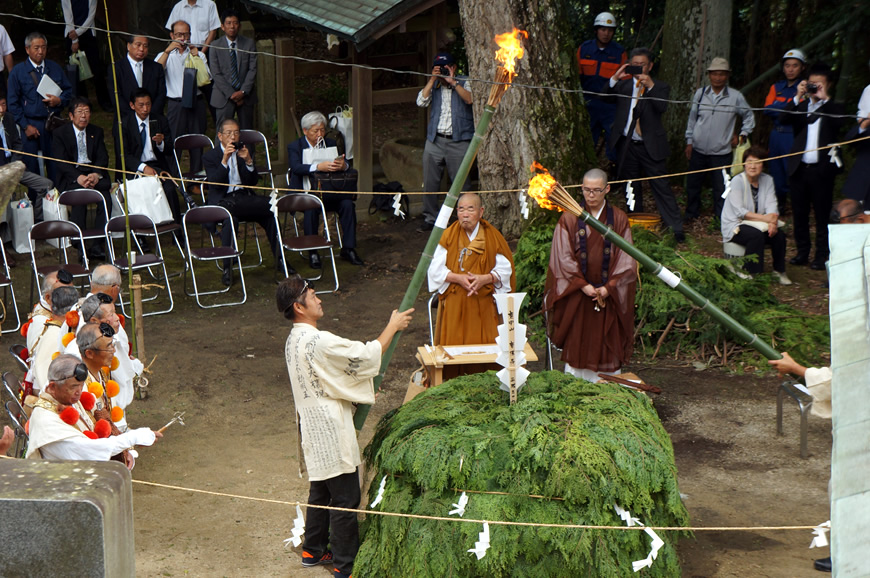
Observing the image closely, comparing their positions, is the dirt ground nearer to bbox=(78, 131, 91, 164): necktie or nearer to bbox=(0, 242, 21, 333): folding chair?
bbox=(0, 242, 21, 333): folding chair

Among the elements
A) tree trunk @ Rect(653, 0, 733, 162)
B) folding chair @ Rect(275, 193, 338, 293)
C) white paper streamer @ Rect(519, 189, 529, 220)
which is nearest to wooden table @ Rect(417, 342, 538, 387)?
white paper streamer @ Rect(519, 189, 529, 220)

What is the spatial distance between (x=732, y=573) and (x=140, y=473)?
13.3 feet

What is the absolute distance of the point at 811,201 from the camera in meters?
11.4

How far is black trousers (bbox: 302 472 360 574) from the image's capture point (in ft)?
19.1

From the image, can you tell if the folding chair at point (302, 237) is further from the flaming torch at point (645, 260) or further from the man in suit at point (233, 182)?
the flaming torch at point (645, 260)

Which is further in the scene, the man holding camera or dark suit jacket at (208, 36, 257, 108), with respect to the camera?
dark suit jacket at (208, 36, 257, 108)

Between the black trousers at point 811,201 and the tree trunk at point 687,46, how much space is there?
2765 millimetres

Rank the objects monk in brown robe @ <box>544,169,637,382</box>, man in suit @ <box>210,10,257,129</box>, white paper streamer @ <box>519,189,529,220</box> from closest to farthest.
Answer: monk in brown robe @ <box>544,169,637,382</box>, white paper streamer @ <box>519,189,529,220</box>, man in suit @ <box>210,10,257,129</box>

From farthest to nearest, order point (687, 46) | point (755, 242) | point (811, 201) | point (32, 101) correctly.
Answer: point (687, 46), point (32, 101), point (811, 201), point (755, 242)

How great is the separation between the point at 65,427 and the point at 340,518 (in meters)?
1.58

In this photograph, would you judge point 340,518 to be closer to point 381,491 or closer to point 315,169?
point 381,491

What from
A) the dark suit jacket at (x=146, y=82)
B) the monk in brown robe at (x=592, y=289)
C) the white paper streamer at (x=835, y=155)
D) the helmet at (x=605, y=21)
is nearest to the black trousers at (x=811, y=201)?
the white paper streamer at (x=835, y=155)

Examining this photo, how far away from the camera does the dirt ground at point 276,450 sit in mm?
6160

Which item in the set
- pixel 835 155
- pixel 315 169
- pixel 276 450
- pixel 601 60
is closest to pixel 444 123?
pixel 315 169
